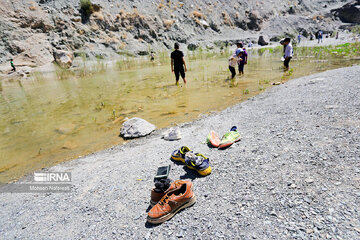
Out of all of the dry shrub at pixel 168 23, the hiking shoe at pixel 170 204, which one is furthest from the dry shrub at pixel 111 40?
the hiking shoe at pixel 170 204

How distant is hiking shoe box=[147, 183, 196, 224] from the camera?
207 cm

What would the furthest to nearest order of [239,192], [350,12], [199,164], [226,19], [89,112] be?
[350,12] < [226,19] < [89,112] < [199,164] < [239,192]

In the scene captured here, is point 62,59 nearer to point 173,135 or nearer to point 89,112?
point 89,112

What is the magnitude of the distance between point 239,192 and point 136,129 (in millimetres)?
3234

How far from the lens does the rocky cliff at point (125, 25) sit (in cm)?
2002

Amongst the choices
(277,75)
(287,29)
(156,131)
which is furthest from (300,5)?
(156,131)

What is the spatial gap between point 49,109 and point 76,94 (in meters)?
2.10

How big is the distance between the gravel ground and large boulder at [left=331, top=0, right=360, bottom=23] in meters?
63.2

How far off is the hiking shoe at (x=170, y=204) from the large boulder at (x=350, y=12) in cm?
6661

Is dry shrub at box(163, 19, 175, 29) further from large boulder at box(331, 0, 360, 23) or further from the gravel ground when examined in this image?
large boulder at box(331, 0, 360, 23)

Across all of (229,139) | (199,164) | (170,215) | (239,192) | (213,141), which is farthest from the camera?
(213,141)

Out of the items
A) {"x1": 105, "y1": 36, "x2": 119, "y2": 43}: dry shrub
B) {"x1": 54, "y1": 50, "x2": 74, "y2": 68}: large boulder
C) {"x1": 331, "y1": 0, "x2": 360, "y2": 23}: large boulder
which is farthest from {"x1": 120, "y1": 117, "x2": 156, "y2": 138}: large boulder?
{"x1": 331, "y1": 0, "x2": 360, "y2": 23}: large boulder

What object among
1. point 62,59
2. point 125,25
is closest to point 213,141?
point 62,59

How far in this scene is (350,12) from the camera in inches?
1865
